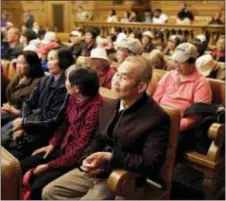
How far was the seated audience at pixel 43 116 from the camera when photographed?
2355 mm

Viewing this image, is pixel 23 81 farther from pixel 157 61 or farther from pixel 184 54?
pixel 157 61

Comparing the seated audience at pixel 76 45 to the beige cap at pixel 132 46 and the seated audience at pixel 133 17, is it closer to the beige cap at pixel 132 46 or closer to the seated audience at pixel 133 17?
the beige cap at pixel 132 46

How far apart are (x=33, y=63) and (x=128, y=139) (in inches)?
55.8

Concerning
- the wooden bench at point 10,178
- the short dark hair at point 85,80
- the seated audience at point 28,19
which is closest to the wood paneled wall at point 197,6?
the seated audience at point 28,19

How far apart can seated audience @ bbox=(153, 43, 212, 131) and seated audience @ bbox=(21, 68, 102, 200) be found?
0.78 meters

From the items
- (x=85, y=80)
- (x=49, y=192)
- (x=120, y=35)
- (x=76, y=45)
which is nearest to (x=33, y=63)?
(x=85, y=80)

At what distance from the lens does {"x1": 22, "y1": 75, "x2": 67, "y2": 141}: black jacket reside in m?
2.34

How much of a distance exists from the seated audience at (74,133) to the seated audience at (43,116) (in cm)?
17

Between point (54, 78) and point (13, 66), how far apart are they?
115cm

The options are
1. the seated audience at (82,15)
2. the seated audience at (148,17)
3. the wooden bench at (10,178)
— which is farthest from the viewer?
the seated audience at (82,15)

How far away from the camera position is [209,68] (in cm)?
355

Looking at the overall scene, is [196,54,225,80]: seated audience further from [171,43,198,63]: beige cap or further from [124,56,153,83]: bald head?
[124,56,153,83]: bald head

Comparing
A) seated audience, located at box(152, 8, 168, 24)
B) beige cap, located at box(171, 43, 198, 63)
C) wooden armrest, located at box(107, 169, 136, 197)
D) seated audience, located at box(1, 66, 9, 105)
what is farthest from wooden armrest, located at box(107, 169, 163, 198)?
seated audience, located at box(152, 8, 168, 24)

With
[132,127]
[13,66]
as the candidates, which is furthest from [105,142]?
[13,66]
